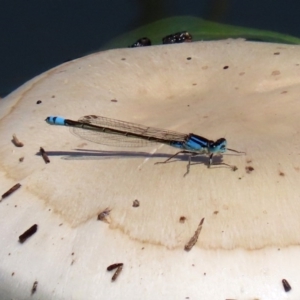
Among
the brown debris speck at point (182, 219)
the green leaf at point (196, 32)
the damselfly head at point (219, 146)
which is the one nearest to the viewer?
the brown debris speck at point (182, 219)

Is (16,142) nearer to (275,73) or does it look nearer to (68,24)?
(275,73)

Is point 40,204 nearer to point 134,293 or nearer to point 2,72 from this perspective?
point 134,293

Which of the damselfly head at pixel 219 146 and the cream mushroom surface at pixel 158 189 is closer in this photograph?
the cream mushroom surface at pixel 158 189

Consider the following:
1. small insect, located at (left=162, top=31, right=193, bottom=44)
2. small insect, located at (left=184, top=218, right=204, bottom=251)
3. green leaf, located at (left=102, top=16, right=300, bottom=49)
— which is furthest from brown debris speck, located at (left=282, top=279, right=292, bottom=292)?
green leaf, located at (left=102, top=16, right=300, bottom=49)

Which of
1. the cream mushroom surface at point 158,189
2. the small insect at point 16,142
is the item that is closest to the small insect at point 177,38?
the cream mushroom surface at point 158,189

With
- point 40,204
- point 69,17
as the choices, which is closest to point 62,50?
point 69,17

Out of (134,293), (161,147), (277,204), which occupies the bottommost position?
(134,293)

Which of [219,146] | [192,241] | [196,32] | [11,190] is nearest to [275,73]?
[219,146]

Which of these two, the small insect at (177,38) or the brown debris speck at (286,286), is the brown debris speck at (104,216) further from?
the small insect at (177,38)
